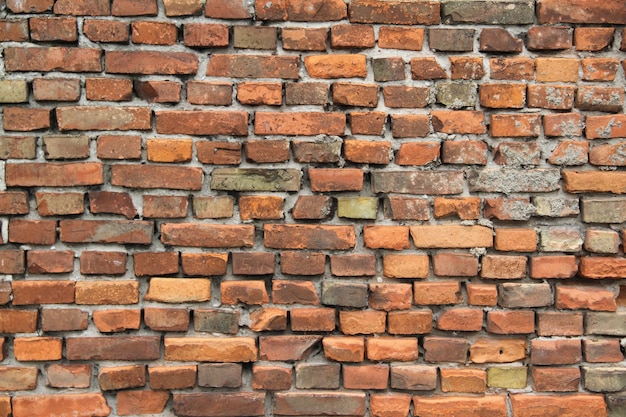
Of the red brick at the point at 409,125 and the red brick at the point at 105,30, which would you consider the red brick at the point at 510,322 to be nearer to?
the red brick at the point at 409,125

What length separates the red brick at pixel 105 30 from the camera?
1590 millimetres

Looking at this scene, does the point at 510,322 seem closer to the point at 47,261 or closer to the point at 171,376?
the point at 171,376

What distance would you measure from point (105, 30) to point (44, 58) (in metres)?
0.19

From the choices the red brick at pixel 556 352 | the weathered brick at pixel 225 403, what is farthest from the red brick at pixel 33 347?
the red brick at pixel 556 352

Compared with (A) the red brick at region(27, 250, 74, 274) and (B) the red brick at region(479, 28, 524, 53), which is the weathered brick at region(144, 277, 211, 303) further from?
(B) the red brick at region(479, 28, 524, 53)

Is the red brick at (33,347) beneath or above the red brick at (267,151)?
beneath

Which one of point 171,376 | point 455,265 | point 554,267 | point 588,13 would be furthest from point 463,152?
point 171,376

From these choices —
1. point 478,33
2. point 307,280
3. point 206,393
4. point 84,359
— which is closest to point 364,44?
point 478,33

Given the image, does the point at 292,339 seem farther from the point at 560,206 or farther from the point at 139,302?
A: the point at 560,206

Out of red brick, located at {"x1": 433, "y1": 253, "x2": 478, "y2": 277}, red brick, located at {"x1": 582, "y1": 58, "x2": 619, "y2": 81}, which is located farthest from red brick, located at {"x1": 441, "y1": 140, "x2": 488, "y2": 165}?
red brick, located at {"x1": 582, "y1": 58, "x2": 619, "y2": 81}

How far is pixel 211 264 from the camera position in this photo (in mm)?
1609

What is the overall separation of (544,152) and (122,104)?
125 cm

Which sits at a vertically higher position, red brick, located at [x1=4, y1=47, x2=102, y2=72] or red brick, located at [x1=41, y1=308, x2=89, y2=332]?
red brick, located at [x1=4, y1=47, x2=102, y2=72]

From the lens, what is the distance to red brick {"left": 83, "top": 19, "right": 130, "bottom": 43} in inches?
62.6
